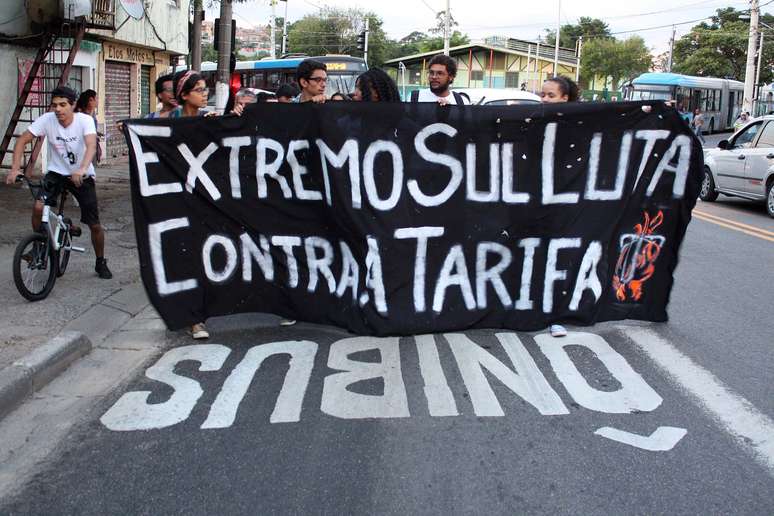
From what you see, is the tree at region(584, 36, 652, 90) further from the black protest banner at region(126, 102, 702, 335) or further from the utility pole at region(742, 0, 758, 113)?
the black protest banner at region(126, 102, 702, 335)

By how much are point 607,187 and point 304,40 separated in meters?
84.6

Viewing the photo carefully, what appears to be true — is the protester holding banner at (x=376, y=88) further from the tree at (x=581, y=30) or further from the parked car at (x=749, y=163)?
the tree at (x=581, y=30)

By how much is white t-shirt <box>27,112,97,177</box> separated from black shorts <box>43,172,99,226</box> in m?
0.08

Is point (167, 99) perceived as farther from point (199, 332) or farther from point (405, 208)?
point (405, 208)

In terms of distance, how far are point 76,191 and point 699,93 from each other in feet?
135

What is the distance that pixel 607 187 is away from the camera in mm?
5934

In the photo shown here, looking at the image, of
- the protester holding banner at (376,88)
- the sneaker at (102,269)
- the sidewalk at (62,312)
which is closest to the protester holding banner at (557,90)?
the protester holding banner at (376,88)

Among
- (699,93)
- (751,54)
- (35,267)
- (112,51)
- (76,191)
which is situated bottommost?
(35,267)

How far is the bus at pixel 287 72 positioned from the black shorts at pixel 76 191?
62.3ft

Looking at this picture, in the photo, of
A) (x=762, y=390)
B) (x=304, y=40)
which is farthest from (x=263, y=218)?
(x=304, y=40)

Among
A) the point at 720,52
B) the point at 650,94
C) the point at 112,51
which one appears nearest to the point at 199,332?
the point at 112,51

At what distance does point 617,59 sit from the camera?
84.7 m

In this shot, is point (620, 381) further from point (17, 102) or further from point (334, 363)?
point (17, 102)

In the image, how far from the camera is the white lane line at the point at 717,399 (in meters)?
4.09
